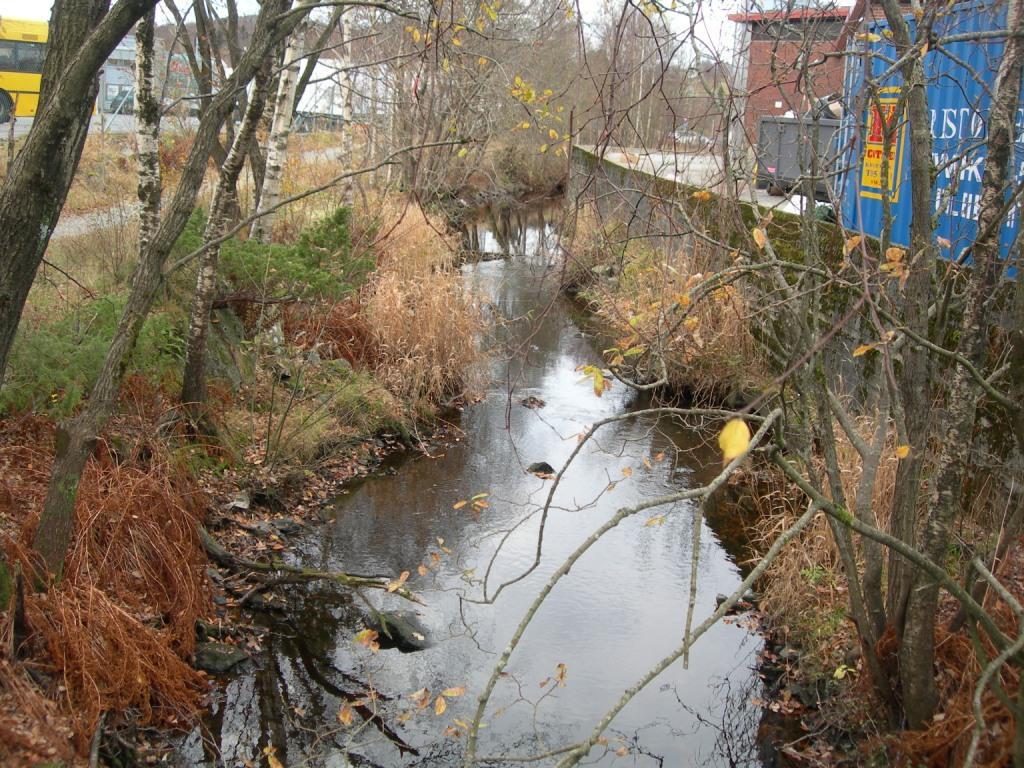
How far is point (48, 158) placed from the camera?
380 centimetres

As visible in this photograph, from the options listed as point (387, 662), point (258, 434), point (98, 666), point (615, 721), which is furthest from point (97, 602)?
point (258, 434)

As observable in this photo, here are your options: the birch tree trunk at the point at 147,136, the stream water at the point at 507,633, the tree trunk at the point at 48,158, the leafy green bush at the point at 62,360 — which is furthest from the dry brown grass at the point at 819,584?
the birch tree trunk at the point at 147,136

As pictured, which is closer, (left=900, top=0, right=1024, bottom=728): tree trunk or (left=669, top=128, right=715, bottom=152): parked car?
(left=900, top=0, right=1024, bottom=728): tree trunk

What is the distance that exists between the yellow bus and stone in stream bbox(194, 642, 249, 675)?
64.6 feet

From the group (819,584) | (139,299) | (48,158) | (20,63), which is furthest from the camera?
(20,63)

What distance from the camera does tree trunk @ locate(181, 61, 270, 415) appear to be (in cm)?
680

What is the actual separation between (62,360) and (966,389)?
5.25 metres

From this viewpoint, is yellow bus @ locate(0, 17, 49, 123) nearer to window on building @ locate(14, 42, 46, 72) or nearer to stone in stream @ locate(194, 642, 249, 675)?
window on building @ locate(14, 42, 46, 72)

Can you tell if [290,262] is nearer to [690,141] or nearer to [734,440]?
[690,141]

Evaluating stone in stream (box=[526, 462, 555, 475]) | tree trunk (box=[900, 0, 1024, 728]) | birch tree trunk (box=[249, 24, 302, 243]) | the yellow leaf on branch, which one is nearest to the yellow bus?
birch tree trunk (box=[249, 24, 302, 243])

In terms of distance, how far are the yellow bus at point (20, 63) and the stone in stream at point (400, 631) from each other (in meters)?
19.6

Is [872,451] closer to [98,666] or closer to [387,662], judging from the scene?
[387,662]

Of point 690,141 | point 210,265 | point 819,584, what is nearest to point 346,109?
point 210,265

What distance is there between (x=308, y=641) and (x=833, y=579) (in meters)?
3.24
